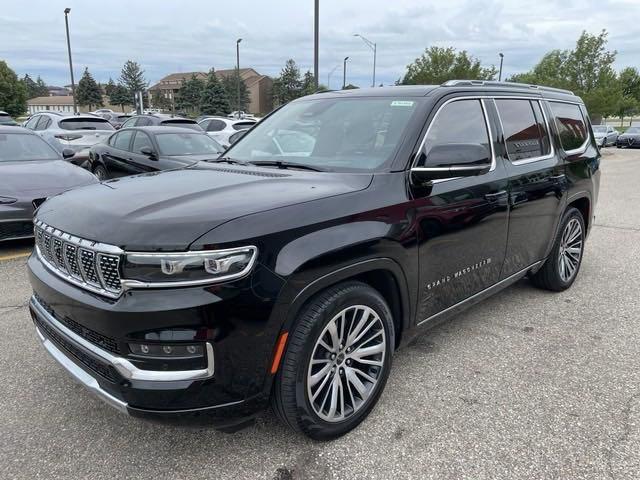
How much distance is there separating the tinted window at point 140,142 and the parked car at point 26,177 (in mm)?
1677

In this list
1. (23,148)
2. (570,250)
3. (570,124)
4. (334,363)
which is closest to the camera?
(334,363)

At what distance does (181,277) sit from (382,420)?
4.89 ft

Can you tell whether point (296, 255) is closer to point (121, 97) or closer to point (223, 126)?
point (223, 126)

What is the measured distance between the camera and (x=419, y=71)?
35094 millimetres

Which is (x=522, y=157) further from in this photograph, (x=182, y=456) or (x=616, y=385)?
(x=182, y=456)

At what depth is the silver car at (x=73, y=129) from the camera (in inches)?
513

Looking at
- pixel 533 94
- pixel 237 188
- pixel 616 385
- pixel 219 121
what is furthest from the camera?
pixel 219 121

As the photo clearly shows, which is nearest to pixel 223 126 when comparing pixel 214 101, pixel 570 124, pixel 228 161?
pixel 570 124

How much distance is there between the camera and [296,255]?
2270 millimetres

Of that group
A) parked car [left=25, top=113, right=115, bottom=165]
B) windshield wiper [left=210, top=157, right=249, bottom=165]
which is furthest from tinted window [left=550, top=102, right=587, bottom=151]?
parked car [left=25, top=113, right=115, bottom=165]

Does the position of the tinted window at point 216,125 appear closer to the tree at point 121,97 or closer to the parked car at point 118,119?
the parked car at point 118,119

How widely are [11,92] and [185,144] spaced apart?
5721 cm

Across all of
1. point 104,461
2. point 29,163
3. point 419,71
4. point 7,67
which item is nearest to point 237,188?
point 104,461

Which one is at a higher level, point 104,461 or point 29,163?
point 29,163
